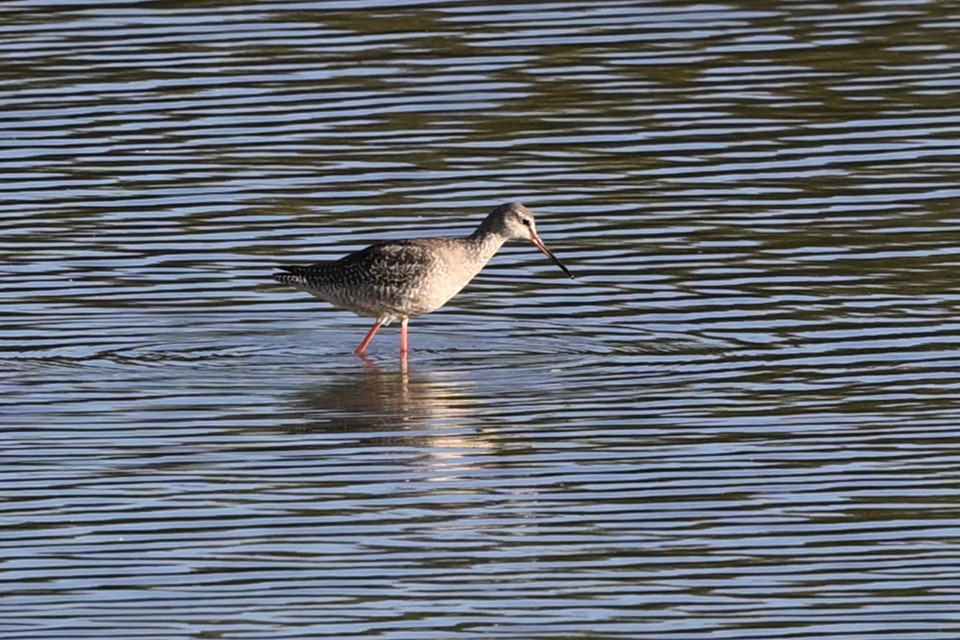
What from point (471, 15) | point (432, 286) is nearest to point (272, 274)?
point (432, 286)

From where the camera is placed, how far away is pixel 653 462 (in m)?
13.6

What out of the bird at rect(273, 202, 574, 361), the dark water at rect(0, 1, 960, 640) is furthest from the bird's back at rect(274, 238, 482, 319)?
the dark water at rect(0, 1, 960, 640)

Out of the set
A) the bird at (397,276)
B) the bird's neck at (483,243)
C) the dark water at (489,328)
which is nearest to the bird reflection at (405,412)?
the dark water at (489,328)

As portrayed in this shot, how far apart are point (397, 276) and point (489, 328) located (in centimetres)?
72

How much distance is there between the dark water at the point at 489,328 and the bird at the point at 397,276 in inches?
13.4

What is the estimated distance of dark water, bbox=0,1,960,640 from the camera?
1165cm

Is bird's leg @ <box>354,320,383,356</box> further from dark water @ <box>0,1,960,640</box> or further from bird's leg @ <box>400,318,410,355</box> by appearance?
dark water @ <box>0,1,960,640</box>

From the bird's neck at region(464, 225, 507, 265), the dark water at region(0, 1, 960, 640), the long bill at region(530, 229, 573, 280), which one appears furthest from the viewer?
the long bill at region(530, 229, 573, 280)

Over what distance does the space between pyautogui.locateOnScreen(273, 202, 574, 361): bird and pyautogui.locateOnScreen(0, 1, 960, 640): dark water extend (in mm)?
340

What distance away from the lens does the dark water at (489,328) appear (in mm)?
11648

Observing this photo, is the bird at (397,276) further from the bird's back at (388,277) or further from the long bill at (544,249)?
the long bill at (544,249)

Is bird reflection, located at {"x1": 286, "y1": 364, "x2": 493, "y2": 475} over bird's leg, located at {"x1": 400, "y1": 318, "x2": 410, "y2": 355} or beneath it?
beneath

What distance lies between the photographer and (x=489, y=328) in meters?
17.6

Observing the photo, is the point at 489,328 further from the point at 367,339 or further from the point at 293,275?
the point at 293,275
